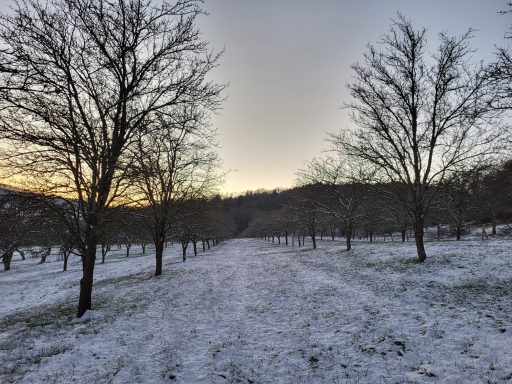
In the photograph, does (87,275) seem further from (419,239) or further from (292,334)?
(419,239)

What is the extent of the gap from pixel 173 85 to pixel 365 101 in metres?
11.5

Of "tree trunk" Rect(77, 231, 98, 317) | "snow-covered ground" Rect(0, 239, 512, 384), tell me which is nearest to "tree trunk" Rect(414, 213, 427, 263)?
"snow-covered ground" Rect(0, 239, 512, 384)

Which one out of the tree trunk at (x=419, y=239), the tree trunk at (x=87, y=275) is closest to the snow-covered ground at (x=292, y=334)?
the tree trunk at (x=87, y=275)

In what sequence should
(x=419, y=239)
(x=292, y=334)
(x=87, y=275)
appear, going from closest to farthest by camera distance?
(x=292, y=334), (x=87, y=275), (x=419, y=239)

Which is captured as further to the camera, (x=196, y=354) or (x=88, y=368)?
(x=196, y=354)

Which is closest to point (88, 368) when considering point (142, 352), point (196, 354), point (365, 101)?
point (142, 352)

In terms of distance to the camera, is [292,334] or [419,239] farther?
[419,239]

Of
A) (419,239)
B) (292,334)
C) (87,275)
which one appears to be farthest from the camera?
(419,239)

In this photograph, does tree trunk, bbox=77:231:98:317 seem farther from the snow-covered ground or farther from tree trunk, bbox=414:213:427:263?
tree trunk, bbox=414:213:427:263

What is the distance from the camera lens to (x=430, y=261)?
16438mm

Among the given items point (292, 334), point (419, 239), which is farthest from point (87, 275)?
point (419, 239)

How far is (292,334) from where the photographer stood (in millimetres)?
8703

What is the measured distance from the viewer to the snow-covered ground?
6.48 m

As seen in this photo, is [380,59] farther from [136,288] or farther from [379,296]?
[136,288]
